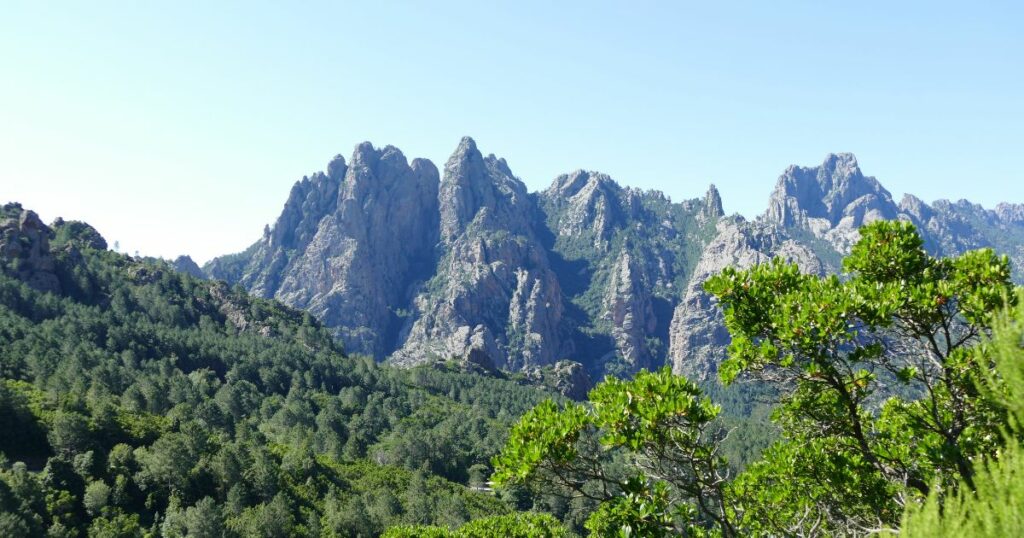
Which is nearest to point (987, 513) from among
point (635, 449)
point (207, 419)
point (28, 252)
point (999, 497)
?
point (999, 497)

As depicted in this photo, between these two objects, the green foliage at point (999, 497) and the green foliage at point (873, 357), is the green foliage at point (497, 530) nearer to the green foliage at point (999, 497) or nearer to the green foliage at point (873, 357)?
the green foliage at point (873, 357)

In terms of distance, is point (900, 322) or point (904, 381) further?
point (900, 322)

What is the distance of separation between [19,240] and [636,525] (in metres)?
180

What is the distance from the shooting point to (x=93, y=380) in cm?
8819

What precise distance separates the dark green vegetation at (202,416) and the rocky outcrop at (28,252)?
0.56m

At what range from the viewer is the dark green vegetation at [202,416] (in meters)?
56.2

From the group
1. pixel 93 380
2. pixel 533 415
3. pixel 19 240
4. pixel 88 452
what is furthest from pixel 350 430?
pixel 533 415

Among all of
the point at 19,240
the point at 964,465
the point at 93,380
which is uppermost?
the point at 19,240

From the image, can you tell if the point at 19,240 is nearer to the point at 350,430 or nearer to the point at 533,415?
the point at 350,430

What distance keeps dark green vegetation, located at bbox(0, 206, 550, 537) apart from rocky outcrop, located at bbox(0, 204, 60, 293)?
0.56 meters

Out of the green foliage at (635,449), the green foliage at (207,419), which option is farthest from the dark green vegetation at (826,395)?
the green foliage at (207,419)

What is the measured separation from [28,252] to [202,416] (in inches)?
3371

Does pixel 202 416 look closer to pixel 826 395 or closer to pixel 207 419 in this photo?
pixel 207 419

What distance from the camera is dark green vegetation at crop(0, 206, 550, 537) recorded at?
56.2 meters
